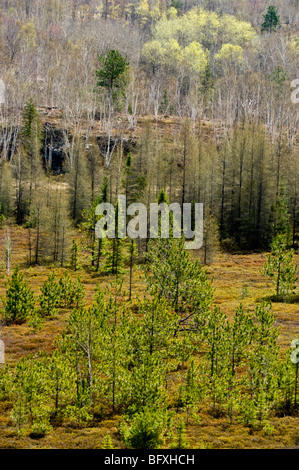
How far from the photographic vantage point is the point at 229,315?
1219 inches

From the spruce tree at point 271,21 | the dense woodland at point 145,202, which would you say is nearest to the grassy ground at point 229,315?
the dense woodland at point 145,202

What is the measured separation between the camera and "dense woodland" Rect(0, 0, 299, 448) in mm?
17500

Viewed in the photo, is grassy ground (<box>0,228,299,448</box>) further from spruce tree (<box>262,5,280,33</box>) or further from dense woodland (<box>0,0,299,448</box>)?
spruce tree (<box>262,5,280,33</box>)

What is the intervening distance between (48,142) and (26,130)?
11006mm

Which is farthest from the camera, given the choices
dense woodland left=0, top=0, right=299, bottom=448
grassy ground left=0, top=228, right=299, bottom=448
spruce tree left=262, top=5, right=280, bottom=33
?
spruce tree left=262, top=5, right=280, bottom=33

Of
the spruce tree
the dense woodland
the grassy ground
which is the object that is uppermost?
the spruce tree

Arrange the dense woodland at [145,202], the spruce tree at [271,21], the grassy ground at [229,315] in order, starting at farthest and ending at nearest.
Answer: the spruce tree at [271,21] → the dense woodland at [145,202] → the grassy ground at [229,315]

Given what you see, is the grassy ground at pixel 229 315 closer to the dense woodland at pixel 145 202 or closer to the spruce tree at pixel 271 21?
the dense woodland at pixel 145 202

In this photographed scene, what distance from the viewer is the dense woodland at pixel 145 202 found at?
689 inches

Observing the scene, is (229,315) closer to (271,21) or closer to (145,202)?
(145,202)

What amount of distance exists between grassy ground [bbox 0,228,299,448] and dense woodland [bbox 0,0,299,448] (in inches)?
16.1

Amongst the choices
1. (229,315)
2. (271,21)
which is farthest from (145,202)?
(271,21)

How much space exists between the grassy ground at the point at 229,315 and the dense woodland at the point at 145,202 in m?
0.41

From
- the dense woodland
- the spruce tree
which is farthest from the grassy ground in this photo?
the spruce tree
